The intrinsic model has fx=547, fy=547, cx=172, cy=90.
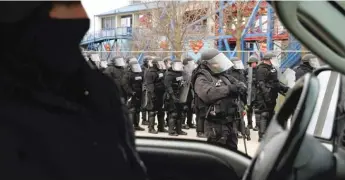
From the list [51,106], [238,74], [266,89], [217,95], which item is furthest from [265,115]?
[51,106]

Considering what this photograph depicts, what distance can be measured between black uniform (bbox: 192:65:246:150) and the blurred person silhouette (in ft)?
18.1

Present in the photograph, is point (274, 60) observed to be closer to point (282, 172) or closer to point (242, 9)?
point (242, 9)

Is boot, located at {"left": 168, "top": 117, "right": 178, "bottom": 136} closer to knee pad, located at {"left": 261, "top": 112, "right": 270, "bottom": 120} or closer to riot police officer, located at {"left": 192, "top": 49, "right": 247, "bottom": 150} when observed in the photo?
knee pad, located at {"left": 261, "top": 112, "right": 270, "bottom": 120}

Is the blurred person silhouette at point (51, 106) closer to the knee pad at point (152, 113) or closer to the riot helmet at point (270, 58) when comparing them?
the riot helmet at point (270, 58)

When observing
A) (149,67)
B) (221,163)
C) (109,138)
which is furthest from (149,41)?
(109,138)

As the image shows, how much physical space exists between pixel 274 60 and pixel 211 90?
3689mm

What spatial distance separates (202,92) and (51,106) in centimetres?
577

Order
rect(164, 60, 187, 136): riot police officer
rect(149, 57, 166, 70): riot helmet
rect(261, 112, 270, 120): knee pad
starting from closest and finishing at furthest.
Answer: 1. rect(261, 112, 270, 120): knee pad
2. rect(164, 60, 187, 136): riot police officer
3. rect(149, 57, 166, 70): riot helmet

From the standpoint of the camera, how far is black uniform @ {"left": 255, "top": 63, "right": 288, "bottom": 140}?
9.22 metres

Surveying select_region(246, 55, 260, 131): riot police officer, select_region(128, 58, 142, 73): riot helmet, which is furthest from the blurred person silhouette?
select_region(128, 58, 142, 73): riot helmet

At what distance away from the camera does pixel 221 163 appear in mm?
2262

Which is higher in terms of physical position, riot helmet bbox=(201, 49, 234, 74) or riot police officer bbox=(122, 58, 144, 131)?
riot helmet bbox=(201, 49, 234, 74)

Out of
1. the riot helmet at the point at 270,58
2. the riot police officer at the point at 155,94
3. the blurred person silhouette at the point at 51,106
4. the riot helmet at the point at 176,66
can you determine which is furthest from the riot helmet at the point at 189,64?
the blurred person silhouette at the point at 51,106

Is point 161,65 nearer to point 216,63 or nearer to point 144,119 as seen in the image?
point 144,119
